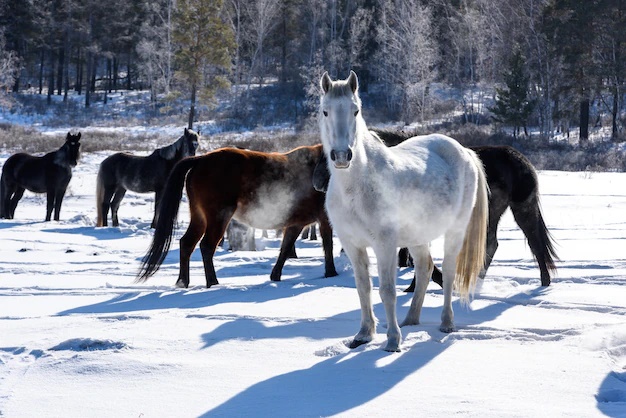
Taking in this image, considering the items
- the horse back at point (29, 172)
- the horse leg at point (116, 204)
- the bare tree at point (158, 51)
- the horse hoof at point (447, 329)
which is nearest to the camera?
the horse hoof at point (447, 329)

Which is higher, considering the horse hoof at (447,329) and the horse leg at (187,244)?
the horse leg at (187,244)

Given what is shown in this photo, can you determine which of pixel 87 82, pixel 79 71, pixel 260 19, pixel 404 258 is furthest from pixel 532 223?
pixel 79 71

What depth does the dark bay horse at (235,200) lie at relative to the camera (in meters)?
7.08

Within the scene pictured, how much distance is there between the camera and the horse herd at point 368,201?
4.25 m

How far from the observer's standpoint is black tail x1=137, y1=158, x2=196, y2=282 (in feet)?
22.7

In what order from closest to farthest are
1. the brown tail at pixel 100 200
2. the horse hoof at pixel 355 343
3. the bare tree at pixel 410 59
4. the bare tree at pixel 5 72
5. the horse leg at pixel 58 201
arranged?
the horse hoof at pixel 355 343 → the brown tail at pixel 100 200 → the horse leg at pixel 58 201 → the bare tree at pixel 410 59 → the bare tree at pixel 5 72

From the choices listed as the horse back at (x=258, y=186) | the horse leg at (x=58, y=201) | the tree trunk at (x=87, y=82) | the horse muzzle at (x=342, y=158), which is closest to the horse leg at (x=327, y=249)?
the horse back at (x=258, y=186)

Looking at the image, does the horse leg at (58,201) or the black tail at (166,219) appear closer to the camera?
the black tail at (166,219)

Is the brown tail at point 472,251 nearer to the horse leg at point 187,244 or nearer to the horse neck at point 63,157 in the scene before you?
the horse leg at point 187,244

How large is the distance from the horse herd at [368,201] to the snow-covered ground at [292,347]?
32 cm

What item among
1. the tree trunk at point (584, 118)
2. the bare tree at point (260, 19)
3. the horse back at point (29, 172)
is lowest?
the horse back at point (29, 172)

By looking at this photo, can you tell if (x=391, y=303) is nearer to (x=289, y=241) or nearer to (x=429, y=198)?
(x=429, y=198)

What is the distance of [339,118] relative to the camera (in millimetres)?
3943

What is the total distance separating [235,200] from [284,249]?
78 centimetres
